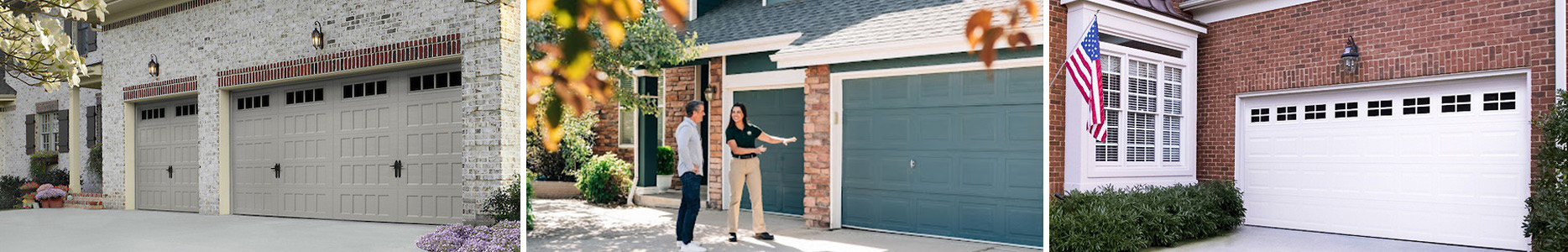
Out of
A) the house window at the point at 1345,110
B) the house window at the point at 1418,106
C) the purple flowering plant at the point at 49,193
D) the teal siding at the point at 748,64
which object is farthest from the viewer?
the purple flowering plant at the point at 49,193

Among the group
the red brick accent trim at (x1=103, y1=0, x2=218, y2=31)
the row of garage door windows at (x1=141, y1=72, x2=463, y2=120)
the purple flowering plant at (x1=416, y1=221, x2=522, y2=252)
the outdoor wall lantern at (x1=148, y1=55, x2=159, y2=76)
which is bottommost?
the purple flowering plant at (x1=416, y1=221, x2=522, y2=252)

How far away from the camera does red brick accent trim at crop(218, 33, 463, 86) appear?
266 inches

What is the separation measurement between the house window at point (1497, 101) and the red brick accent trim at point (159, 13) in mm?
11157

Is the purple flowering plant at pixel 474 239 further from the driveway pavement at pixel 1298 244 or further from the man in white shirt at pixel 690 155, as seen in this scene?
the driveway pavement at pixel 1298 244

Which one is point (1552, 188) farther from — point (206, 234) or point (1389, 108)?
point (206, 234)

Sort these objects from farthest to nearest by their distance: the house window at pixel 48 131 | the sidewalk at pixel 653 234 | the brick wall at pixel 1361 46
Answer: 1. the house window at pixel 48 131
2. the brick wall at pixel 1361 46
3. the sidewalk at pixel 653 234

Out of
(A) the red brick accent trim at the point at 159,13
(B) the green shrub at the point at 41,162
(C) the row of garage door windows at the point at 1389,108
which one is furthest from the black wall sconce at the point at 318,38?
(B) the green shrub at the point at 41,162

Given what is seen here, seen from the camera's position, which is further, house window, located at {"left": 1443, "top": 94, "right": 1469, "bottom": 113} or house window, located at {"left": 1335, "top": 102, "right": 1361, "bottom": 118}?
house window, located at {"left": 1335, "top": 102, "right": 1361, "bottom": 118}

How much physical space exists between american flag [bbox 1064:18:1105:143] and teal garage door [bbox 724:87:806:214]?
168 centimetres

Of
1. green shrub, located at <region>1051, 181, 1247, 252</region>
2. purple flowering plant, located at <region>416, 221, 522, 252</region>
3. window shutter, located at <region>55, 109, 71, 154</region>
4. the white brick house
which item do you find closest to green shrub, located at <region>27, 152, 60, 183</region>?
window shutter, located at <region>55, 109, 71, 154</region>

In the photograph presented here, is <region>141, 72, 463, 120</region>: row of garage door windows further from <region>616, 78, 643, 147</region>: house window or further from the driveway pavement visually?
the driveway pavement

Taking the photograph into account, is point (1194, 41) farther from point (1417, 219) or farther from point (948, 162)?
point (948, 162)

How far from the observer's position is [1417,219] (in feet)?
23.1

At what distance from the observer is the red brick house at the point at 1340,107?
20.9 ft
